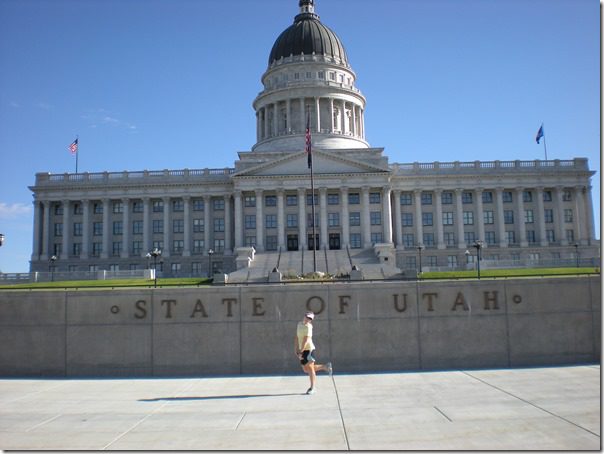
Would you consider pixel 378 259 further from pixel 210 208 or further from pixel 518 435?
pixel 518 435

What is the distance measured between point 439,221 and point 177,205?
4197 cm

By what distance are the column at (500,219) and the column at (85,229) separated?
6518cm

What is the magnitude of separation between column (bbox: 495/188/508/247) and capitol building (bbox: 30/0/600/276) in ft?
0.56

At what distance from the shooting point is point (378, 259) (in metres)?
73.6

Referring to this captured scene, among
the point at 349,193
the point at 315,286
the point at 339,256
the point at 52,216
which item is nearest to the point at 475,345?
the point at 315,286

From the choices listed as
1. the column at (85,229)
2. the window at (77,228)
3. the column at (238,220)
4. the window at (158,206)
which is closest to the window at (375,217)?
the column at (238,220)

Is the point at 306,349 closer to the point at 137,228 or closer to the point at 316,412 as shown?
the point at 316,412

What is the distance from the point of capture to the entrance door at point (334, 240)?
8475 centimetres

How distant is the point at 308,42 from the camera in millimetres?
109000

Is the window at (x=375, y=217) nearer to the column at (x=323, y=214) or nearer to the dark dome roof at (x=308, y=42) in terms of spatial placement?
the column at (x=323, y=214)

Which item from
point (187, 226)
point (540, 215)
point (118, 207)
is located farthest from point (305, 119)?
point (540, 215)

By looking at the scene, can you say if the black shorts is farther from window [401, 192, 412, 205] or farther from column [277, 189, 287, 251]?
window [401, 192, 412, 205]

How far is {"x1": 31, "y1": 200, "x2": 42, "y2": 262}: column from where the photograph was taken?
89.2 m

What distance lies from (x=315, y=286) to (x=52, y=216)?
83.8 m
